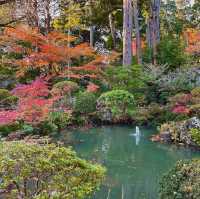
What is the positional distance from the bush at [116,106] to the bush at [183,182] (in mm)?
10436

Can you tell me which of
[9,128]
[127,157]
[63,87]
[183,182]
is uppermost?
[63,87]

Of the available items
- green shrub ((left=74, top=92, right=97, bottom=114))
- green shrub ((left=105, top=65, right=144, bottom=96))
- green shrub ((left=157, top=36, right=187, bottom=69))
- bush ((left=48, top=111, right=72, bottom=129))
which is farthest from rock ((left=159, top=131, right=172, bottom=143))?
green shrub ((left=157, top=36, right=187, bottom=69))

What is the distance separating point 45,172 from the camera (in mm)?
4668

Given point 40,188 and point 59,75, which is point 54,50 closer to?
point 59,75

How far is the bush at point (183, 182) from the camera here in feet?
17.6

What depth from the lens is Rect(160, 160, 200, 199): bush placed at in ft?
17.6

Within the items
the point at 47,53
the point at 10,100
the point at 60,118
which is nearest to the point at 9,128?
the point at 10,100

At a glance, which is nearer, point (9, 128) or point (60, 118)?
point (9, 128)

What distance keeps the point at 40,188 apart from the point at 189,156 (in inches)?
274

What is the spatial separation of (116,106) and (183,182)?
35.4ft

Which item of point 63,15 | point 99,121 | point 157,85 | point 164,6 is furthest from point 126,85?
point 164,6

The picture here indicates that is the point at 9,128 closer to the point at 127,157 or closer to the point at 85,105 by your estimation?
the point at 127,157

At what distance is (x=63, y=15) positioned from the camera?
24.3 m

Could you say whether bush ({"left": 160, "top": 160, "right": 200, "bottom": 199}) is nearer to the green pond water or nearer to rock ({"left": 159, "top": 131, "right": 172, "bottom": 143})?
the green pond water
